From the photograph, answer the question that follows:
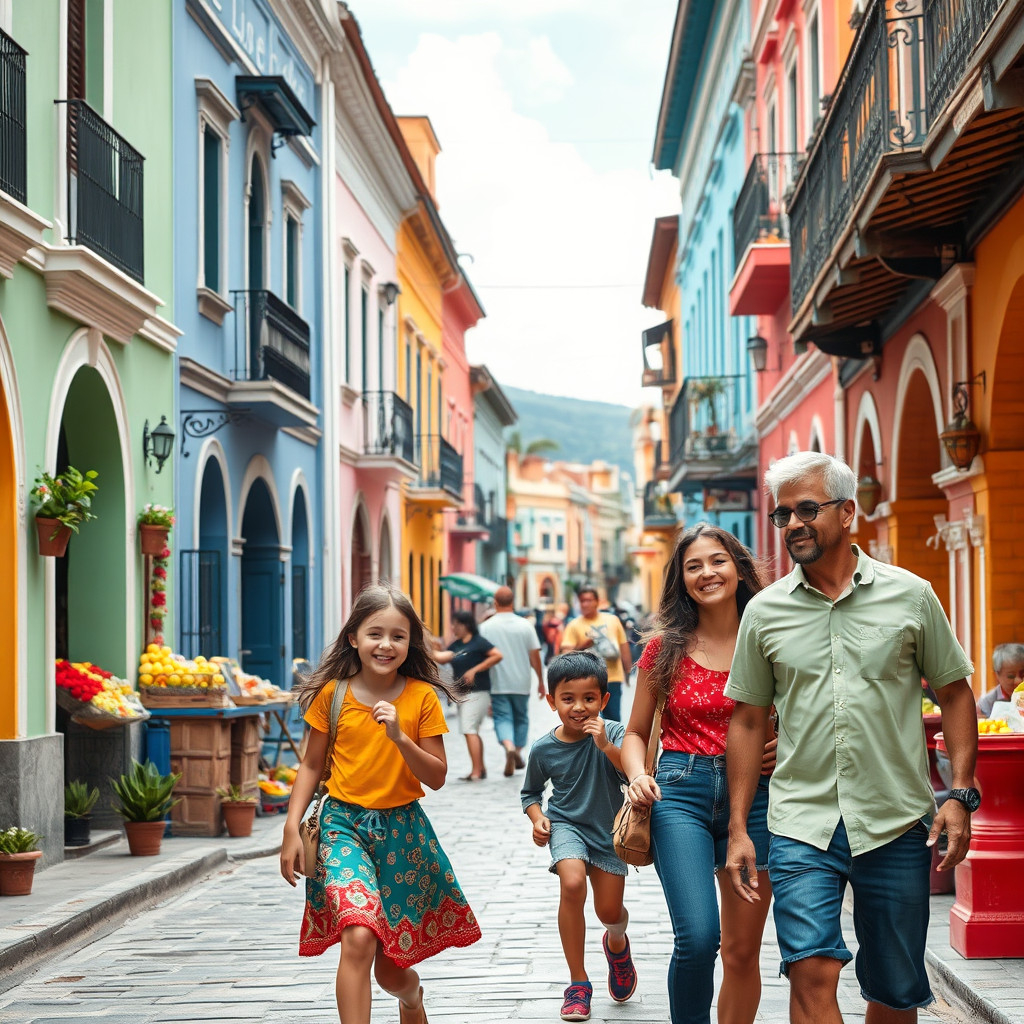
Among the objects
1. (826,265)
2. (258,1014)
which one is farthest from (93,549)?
(258,1014)

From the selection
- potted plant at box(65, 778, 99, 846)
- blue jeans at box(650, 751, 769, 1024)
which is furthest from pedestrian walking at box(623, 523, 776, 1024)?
potted plant at box(65, 778, 99, 846)

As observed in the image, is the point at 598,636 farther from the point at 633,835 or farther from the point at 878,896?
the point at 878,896

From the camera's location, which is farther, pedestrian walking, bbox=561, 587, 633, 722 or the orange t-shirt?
pedestrian walking, bbox=561, 587, 633, 722

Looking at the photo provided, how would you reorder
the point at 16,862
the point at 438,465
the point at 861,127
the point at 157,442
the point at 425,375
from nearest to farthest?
the point at 16,862
the point at 861,127
the point at 157,442
the point at 438,465
the point at 425,375

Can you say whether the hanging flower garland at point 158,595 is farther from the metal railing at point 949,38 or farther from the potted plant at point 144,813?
the metal railing at point 949,38

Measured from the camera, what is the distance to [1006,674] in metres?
9.62

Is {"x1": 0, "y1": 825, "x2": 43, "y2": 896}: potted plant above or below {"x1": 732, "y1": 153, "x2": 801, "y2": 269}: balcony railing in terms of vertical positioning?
Result: below

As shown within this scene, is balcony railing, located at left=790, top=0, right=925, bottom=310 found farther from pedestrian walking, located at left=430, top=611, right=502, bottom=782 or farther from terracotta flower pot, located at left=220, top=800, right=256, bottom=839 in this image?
terracotta flower pot, located at left=220, top=800, right=256, bottom=839

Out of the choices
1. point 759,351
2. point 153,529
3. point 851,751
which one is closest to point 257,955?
point 851,751

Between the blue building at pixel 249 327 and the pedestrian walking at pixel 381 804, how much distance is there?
8.77m

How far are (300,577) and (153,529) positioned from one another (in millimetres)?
7593

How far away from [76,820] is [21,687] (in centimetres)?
126

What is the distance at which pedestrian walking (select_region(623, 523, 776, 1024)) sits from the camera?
Answer: 16.1 feet

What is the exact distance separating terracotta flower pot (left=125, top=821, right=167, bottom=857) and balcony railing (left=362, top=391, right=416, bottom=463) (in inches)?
556
